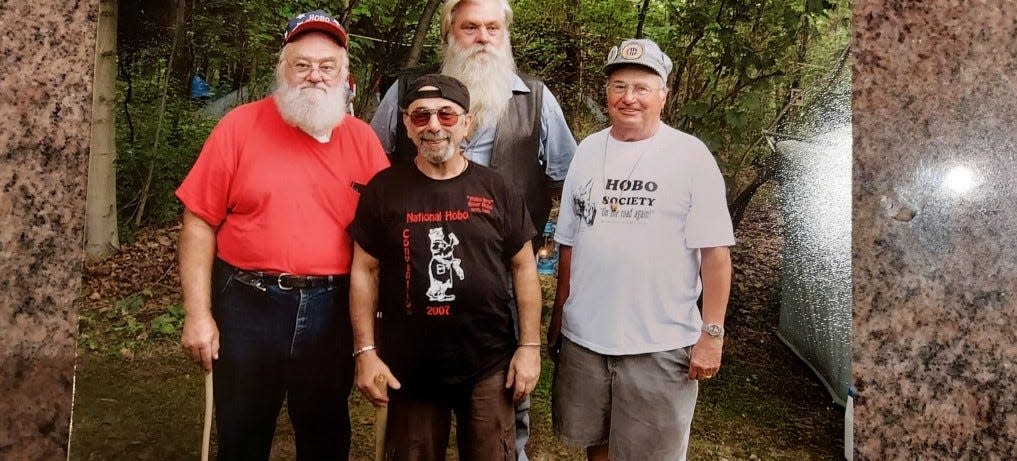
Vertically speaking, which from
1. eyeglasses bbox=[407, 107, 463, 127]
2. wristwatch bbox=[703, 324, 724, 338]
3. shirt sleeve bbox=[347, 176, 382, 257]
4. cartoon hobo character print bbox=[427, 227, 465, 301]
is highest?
eyeglasses bbox=[407, 107, 463, 127]

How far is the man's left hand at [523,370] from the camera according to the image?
8.23 ft

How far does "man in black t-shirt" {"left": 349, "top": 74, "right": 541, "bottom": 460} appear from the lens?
2367mm

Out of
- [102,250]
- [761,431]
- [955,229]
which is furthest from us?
[761,431]

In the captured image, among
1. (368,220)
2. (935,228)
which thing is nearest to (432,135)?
(368,220)

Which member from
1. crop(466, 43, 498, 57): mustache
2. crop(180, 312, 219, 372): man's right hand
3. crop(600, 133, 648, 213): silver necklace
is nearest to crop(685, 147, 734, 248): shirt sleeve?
crop(600, 133, 648, 213): silver necklace

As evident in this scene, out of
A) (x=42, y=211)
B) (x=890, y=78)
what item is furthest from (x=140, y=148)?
(x=890, y=78)

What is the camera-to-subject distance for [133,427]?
3766mm

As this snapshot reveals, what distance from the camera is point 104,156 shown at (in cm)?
396

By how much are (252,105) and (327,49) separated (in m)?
0.35

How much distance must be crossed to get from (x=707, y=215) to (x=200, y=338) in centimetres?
180

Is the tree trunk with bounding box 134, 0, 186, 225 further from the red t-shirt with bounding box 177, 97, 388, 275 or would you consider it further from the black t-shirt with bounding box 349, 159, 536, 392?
the black t-shirt with bounding box 349, 159, 536, 392

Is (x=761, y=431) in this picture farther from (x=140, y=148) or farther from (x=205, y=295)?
(x=140, y=148)

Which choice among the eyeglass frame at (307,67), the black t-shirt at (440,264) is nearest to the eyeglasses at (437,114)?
the black t-shirt at (440,264)

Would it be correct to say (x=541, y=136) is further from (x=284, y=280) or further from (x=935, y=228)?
(x=935, y=228)
